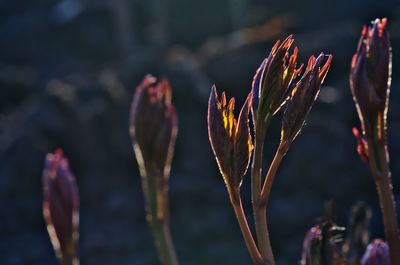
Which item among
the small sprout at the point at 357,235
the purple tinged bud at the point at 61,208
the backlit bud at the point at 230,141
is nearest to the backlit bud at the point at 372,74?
the backlit bud at the point at 230,141

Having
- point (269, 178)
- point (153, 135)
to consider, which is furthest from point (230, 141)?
point (153, 135)

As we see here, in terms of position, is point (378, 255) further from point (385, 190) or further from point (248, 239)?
point (248, 239)

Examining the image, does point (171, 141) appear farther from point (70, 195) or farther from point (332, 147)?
point (332, 147)

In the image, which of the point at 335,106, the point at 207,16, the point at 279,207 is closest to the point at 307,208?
the point at 279,207

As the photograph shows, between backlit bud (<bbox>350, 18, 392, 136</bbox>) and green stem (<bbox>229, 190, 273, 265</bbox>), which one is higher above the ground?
backlit bud (<bbox>350, 18, 392, 136</bbox>)

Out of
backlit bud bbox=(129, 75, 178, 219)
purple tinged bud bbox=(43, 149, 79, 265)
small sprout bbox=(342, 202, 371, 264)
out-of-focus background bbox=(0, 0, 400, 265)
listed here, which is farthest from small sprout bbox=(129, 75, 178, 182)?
out-of-focus background bbox=(0, 0, 400, 265)

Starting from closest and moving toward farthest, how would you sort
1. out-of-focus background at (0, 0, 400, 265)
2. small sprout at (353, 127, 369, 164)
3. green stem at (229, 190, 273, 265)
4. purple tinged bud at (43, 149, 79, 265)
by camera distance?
green stem at (229, 190, 273, 265)
small sprout at (353, 127, 369, 164)
purple tinged bud at (43, 149, 79, 265)
out-of-focus background at (0, 0, 400, 265)

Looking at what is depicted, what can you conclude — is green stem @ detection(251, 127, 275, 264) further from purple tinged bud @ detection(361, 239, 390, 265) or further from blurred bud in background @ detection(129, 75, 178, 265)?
blurred bud in background @ detection(129, 75, 178, 265)
